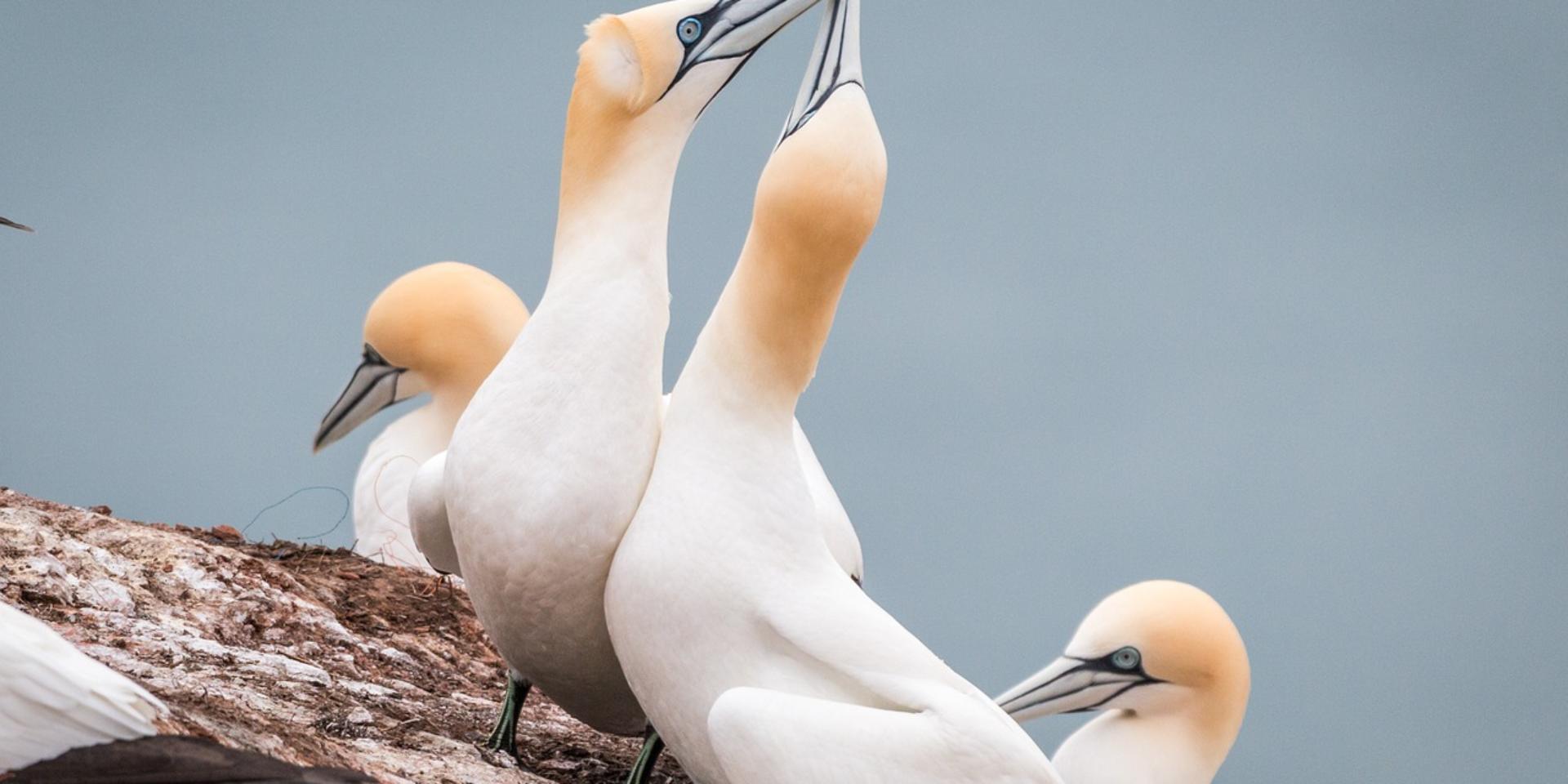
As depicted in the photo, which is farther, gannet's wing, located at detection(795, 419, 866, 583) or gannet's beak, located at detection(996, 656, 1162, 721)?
gannet's beak, located at detection(996, 656, 1162, 721)

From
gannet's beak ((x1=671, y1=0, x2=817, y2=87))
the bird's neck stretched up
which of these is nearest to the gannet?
the bird's neck stretched up

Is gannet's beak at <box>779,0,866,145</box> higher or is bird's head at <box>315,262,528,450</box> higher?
gannet's beak at <box>779,0,866,145</box>

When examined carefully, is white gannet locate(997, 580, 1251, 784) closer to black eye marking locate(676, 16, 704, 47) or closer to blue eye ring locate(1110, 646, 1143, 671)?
blue eye ring locate(1110, 646, 1143, 671)

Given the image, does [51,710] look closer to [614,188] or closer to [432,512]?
[432,512]

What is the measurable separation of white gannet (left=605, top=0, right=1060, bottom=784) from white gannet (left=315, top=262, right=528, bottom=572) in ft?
14.1

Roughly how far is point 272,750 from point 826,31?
207cm

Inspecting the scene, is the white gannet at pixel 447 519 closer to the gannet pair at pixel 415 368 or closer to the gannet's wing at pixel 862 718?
the gannet's wing at pixel 862 718

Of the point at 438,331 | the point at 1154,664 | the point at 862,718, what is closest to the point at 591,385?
the point at 862,718

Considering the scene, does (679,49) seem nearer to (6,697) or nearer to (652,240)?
(652,240)

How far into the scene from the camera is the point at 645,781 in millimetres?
4625

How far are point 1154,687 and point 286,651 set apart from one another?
12.4ft

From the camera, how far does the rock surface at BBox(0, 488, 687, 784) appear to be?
14.3 feet

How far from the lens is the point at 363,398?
372 inches

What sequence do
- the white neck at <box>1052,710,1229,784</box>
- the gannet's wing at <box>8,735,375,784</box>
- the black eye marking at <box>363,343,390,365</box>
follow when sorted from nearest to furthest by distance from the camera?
1. the gannet's wing at <box>8,735,375,784</box>
2. the white neck at <box>1052,710,1229,784</box>
3. the black eye marking at <box>363,343,390,365</box>
